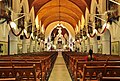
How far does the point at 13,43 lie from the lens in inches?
1204

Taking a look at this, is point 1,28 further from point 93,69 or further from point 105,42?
point 93,69

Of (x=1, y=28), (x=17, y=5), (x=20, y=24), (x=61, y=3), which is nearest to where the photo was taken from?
(x=1, y=28)

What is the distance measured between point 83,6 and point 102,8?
1296 cm

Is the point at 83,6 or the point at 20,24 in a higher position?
the point at 83,6

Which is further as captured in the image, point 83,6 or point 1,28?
point 83,6

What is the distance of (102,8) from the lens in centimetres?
3005

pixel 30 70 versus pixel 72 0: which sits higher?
pixel 72 0

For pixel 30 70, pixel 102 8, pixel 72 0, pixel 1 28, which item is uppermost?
pixel 72 0

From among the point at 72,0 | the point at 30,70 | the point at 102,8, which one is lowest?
the point at 30,70

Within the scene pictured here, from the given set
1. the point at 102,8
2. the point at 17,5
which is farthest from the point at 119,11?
the point at 17,5

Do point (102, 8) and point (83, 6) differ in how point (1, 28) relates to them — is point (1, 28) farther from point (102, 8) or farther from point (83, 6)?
point (83, 6)

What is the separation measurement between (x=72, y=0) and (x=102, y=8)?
14408 millimetres

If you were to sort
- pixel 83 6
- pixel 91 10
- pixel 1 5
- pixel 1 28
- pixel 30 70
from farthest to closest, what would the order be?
pixel 83 6 → pixel 91 10 → pixel 1 28 → pixel 1 5 → pixel 30 70

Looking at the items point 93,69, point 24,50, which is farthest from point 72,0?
point 93,69
